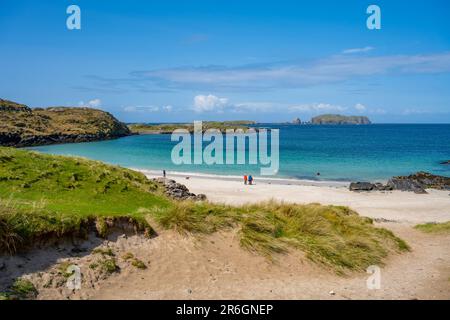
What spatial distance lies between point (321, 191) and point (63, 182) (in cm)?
2752

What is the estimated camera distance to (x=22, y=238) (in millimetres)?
8672

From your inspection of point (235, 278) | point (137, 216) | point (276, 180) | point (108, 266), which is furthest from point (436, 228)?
point (276, 180)

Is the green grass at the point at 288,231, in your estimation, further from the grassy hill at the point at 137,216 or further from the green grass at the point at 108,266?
the green grass at the point at 108,266

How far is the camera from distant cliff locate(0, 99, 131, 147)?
3957 inches

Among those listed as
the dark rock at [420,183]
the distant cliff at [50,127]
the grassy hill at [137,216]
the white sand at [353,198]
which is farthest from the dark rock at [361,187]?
the distant cliff at [50,127]

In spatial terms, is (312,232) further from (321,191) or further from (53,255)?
(321,191)

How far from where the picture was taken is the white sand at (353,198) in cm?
2678

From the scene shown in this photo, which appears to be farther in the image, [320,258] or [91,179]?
[91,179]

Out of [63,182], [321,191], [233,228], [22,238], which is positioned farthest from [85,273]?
[321,191]

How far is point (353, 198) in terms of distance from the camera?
33969 mm

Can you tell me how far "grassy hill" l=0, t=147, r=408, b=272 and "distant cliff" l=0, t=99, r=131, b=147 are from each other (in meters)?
90.8

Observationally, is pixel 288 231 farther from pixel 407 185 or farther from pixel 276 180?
pixel 276 180

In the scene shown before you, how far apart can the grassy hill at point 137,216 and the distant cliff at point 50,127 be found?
90794 mm

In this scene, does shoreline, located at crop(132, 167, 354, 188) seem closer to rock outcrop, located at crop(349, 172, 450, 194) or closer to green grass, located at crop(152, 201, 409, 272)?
rock outcrop, located at crop(349, 172, 450, 194)
